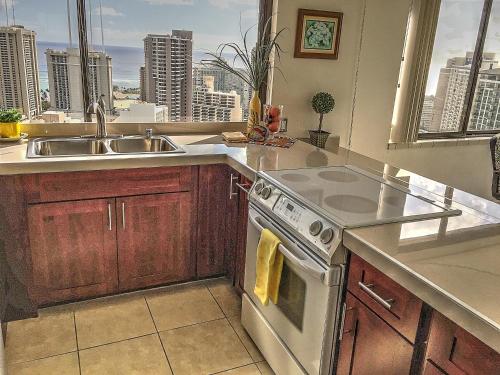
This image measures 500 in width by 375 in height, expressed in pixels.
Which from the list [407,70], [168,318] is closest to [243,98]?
[407,70]

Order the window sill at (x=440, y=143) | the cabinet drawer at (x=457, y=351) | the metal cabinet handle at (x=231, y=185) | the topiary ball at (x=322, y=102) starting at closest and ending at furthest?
the cabinet drawer at (x=457, y=351)
the metal cabinet handle at (x=231, y=185)
the topiary ball at (x=322, y=102)
the window sill at (x=440, y=143)

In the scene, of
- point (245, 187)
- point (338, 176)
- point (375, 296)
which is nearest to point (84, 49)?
point (245, 187)

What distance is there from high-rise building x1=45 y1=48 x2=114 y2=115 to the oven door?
1.48 metres

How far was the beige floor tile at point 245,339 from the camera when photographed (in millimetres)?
2205

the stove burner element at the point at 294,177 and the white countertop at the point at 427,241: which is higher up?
the stove burner element at the point at 294,177

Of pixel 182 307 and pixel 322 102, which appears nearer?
pixel 182 307

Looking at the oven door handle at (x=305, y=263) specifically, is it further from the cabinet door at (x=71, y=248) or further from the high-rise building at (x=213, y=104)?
the high-rise building at (x=213, y=104)

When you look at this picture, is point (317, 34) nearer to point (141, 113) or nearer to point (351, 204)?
point (141, 113)

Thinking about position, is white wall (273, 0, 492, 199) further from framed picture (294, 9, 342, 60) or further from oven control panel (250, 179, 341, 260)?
oven control panel (250, 179, 341, 260)

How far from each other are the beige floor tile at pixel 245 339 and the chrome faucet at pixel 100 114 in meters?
1.40

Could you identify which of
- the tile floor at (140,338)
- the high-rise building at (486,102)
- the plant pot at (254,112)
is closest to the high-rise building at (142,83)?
the plant pot at (254,112)

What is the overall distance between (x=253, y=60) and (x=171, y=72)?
0.57m

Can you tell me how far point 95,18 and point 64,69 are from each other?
373 millimetres

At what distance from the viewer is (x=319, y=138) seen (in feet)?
10.3
